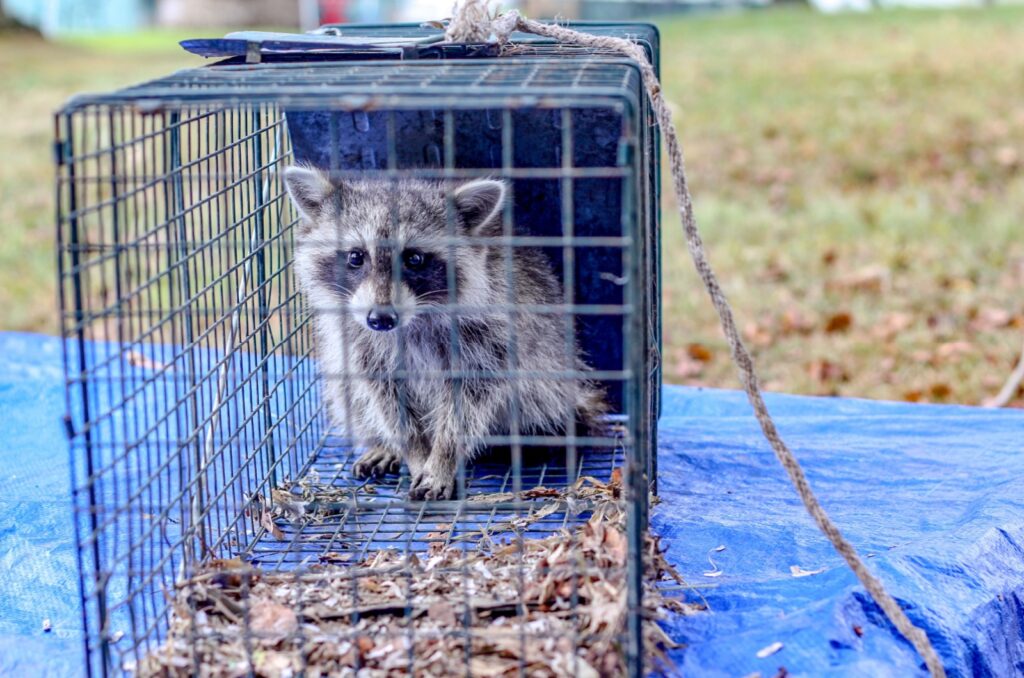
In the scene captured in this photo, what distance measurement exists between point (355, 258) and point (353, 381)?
1.54 feet

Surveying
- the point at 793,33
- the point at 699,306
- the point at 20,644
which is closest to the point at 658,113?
the point at 20,644

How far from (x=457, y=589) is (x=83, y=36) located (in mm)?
19053

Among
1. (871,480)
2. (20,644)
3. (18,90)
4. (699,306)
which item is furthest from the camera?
(18,90)

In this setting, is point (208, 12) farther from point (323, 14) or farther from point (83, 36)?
point (323, 14)

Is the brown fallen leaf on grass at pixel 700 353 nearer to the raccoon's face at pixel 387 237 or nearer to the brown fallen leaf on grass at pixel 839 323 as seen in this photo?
the brown fallen leaf on grass at pixel 839 323

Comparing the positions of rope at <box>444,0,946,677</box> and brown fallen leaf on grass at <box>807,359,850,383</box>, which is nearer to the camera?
rope at <box>444,0,946,677</box>

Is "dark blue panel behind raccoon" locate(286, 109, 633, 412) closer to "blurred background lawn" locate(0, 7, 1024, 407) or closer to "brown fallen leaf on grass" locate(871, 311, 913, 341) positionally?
"blurred background lawn" locate(0, 7, 1024, 407)

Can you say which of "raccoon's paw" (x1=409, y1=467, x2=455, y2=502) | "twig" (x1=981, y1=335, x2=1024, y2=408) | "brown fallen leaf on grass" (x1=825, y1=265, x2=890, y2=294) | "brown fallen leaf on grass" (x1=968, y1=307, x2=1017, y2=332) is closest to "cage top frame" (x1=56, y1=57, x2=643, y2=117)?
"raccoon's paw" (x1=409, y1=467, x2=455, y2=502)

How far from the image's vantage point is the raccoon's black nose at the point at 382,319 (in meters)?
3.07

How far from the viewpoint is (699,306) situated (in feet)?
20.8

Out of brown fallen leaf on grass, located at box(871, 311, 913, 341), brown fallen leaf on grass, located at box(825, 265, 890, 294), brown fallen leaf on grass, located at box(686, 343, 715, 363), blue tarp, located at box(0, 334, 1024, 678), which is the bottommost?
blue tarp, located at box(0, 334, 1024, 678)

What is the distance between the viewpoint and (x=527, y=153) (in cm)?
361

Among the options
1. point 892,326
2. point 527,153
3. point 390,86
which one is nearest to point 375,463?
point 527,153

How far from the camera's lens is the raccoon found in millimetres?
3348
